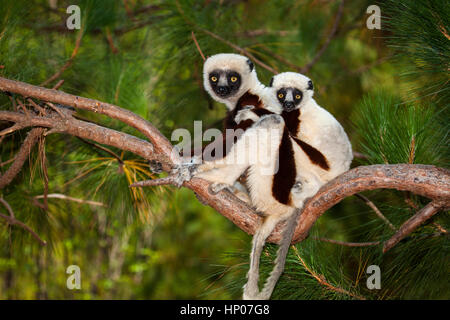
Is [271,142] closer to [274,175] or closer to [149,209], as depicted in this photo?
[274,175]

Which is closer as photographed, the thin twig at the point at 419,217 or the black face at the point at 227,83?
the thin twig at the point at 419,217

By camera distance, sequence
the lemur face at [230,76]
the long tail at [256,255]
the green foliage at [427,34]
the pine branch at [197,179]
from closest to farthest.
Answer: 1. the green foliage at [427,34]
2. the pine branch at [197,179]
3. the long tail at [256,255]
4. the lemur face at [230,76]

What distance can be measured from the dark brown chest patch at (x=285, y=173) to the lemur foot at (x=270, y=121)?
8cm

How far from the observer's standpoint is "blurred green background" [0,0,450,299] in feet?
10.2

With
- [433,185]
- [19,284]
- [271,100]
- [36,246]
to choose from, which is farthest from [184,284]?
[433,185]

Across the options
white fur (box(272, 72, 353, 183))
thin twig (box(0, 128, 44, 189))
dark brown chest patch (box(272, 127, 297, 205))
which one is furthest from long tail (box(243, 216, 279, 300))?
thin twig (box(0, 128, 44, 189))

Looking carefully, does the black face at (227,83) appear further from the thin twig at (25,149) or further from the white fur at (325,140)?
the thin twig at (25,149)

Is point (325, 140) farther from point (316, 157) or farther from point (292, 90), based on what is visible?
point (292, 90)

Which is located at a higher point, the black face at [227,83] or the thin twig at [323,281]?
the black face at [227,83]

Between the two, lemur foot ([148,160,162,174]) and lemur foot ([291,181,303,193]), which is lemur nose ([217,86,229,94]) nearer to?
lemur foot ([148,160,162,174])

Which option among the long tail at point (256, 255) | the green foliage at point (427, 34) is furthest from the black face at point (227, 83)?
the green foliage at point (427, 34)

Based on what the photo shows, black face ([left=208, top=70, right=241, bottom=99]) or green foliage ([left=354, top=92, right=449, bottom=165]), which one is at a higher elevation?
black face ([left=208, top=70, right=241, bottom=99])

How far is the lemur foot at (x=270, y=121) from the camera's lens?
10.3 feet

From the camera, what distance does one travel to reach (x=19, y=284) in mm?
7594
